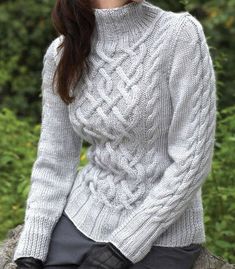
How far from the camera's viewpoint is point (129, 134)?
2740 millimetres

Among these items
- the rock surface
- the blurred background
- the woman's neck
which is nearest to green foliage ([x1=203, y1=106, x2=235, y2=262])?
the blurred background

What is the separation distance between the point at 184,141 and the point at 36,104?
5485 millimetres

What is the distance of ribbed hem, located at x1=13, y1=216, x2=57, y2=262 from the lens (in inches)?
113

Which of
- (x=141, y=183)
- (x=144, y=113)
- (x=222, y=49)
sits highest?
(x=144, y=113)

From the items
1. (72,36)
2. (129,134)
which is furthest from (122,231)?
(72,36)

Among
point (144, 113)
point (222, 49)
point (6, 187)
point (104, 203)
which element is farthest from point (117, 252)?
point (222, 49)

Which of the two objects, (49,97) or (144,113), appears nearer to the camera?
(144,113)

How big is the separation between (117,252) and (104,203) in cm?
21

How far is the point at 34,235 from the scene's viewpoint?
2.91 metres

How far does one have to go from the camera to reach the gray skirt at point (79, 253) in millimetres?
2715

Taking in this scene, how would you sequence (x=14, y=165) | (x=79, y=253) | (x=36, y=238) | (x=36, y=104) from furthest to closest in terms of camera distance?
(x=36, y=104)
(x=14, y=165)
(x=36, y=238)
(x=79, y=253)

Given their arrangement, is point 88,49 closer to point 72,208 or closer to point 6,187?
point 72,208

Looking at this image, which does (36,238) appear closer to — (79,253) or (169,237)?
(79,253)

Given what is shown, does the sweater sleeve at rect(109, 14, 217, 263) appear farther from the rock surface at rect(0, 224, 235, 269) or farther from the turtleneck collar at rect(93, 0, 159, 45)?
the rock surface at rect(0, 224, 235, 269)
